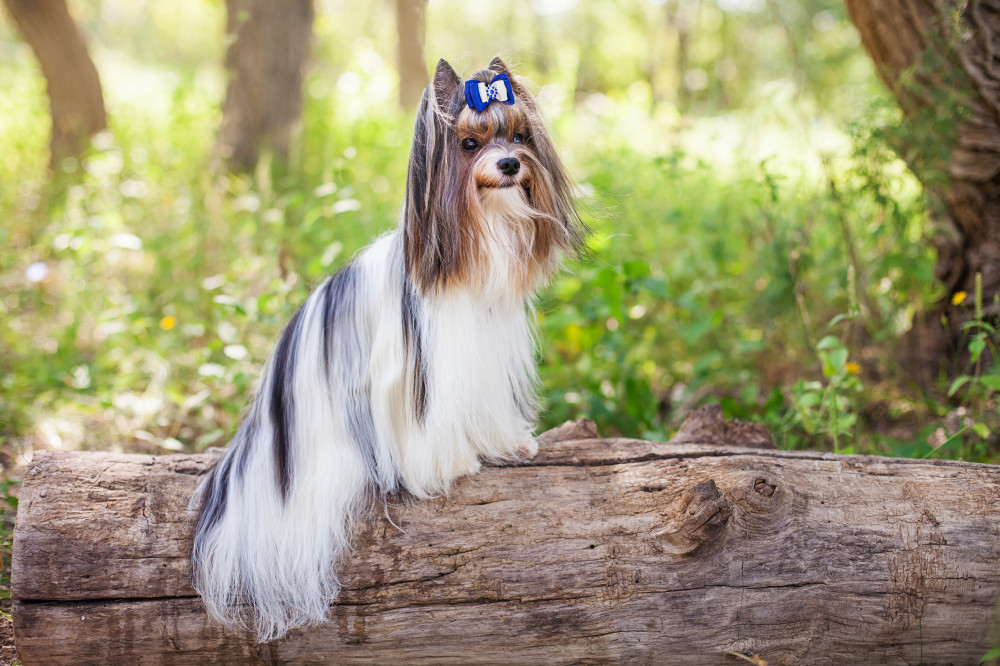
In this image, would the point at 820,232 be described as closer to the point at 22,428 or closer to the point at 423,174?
the point at 423,174

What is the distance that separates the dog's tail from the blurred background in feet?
3.41

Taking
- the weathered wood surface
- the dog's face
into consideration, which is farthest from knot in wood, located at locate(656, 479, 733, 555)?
the dog's face

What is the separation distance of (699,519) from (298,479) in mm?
1356

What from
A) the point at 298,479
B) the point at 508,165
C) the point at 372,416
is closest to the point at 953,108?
the point at 508,165

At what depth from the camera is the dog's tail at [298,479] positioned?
229cm

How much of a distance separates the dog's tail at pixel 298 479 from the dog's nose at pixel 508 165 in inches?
26.2

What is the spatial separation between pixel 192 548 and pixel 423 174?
145 cm

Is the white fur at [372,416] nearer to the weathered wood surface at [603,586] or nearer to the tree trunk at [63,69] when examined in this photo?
the weathered wood surface at [603,586]

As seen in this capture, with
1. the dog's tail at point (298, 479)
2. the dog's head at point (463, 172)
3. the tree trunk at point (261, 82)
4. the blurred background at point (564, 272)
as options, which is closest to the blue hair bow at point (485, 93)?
the dog's head at point (463, 172)

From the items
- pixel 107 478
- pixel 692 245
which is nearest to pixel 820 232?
pixel 692 245

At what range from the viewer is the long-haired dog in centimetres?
233

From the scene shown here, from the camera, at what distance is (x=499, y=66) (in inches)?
97.9

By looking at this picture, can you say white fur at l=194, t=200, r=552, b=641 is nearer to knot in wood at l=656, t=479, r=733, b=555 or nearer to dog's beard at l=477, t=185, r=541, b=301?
dog's beard at l=477, t=185, r=541, b=301

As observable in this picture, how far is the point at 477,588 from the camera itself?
2268 millimetres
